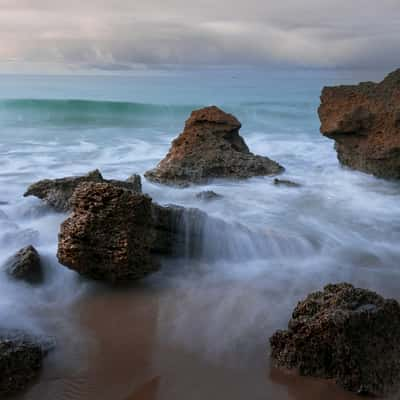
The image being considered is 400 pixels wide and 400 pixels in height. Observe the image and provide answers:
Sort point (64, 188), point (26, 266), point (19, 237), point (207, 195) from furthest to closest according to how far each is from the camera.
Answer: point (207, 195) < point (64, 188) < point (19, 237) < point (26, 266)

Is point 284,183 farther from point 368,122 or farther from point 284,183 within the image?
point 368,122

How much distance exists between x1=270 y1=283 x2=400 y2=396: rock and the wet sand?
93 millimetres

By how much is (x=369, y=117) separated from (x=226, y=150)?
2.30 metres

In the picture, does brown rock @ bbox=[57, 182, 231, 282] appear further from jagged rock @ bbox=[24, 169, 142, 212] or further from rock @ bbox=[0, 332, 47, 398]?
jagged rock @ bbox=[24, 169, 142, 212]

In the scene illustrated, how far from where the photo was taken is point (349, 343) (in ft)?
8.70

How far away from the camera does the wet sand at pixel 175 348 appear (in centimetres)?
267

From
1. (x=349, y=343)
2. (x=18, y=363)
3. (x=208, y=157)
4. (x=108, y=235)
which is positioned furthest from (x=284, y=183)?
(x=18, y=363)

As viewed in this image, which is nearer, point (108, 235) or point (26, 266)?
point (108, 235)

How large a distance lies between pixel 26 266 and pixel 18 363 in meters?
1.39

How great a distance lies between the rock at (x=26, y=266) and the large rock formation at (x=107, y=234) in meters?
0.28

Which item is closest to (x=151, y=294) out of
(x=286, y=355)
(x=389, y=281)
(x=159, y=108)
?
(x=286, y=355)

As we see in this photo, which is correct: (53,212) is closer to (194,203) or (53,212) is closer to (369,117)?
(194,203)

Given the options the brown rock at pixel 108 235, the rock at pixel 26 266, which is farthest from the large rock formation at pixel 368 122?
the rock at pixel 26 266

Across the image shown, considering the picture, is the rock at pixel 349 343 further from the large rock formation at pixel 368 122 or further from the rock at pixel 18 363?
the large rock formation at pixel 368 122
